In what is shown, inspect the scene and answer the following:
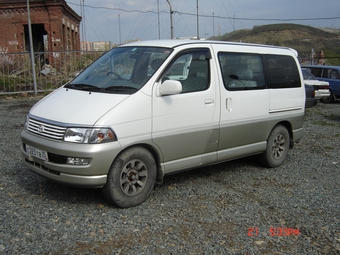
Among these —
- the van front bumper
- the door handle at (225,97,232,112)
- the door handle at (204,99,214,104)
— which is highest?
the door handle at (204,99,214,104)

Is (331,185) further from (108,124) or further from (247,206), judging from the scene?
(108,124)

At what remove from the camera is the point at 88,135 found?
15.3 feet

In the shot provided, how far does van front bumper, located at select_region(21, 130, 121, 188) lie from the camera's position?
4.63m

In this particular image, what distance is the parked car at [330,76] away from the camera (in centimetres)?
1872

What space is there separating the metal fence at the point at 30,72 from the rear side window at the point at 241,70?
14.5m

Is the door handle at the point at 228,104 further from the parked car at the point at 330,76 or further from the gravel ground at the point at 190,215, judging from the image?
the parked car at the point at 330,76

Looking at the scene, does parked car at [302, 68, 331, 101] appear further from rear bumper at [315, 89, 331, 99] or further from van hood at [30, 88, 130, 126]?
van hood at [30, 88, 130, 126]

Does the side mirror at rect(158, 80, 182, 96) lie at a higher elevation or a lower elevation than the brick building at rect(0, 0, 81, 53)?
lower

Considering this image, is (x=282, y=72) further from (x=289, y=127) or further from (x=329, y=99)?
(x=329, y=99)

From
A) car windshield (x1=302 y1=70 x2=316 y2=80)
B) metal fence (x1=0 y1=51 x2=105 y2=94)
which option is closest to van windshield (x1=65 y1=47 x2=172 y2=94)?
→ car windshield (x1=302 y1=70 x2=316 y2=80)

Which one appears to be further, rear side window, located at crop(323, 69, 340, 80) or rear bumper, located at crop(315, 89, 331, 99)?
rear side window, located at crop(323, 69, 340, 80)

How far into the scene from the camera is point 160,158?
17.4ft
